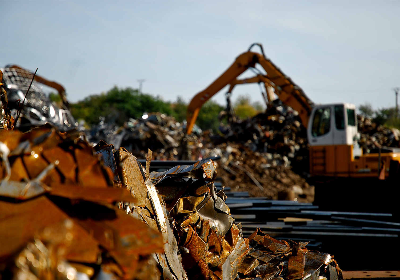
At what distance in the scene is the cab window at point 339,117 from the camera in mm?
8461

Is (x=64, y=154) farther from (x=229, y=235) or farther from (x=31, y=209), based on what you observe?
(x=229, y=235)

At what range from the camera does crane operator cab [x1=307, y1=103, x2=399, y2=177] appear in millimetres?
7832

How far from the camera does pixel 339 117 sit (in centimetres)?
859

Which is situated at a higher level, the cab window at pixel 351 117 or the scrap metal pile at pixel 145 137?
the cab window at pixel 351 117

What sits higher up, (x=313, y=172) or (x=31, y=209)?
(x=31, y=209)

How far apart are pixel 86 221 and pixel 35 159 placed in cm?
33

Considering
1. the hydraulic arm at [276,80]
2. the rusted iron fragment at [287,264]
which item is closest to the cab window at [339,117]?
the hydraulic arm at [276,80]

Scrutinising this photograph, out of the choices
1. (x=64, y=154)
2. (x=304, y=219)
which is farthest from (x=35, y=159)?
(x=304, y=219)

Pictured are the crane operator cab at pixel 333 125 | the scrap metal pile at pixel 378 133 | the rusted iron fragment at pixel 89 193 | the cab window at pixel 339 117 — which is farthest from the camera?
the scrap metal pile at pixel 378 133

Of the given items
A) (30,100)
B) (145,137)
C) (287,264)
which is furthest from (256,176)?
(287,264)

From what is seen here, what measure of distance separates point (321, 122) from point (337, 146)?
0.84 metres

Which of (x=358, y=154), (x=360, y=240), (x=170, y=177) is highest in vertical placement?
(x=170, y=177)

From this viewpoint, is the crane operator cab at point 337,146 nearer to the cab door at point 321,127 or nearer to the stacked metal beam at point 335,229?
the cab door at point 321,127

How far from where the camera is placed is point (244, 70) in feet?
35.9
